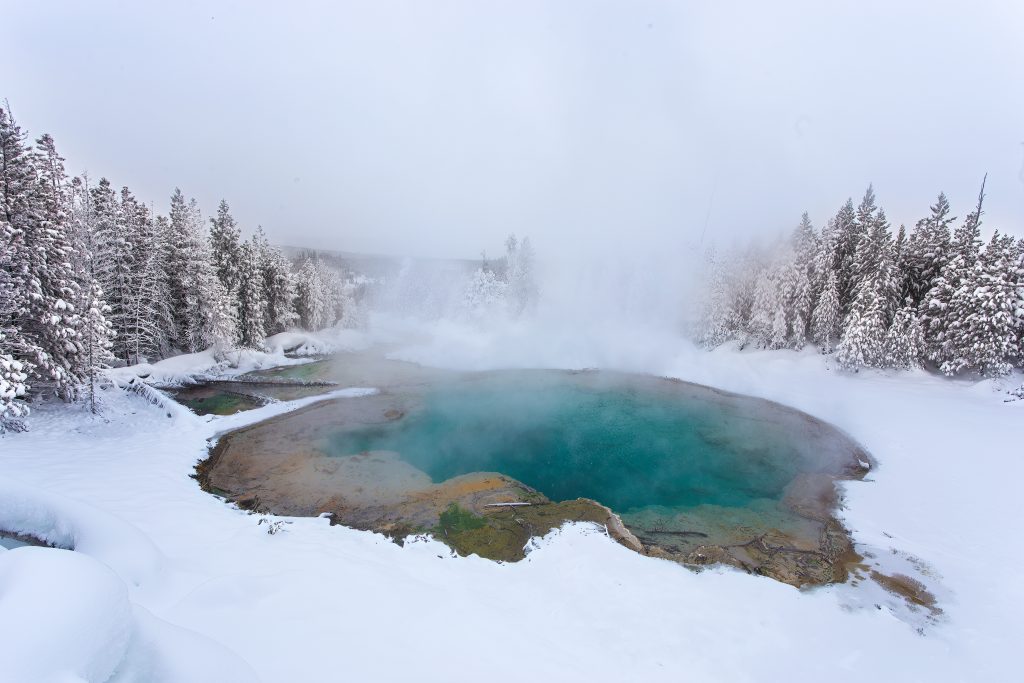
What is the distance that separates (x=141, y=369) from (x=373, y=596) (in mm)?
32889

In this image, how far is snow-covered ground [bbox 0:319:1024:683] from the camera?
3.67 m

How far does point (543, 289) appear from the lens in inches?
2427

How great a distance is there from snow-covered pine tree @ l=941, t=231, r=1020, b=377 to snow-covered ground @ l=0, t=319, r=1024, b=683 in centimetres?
1240

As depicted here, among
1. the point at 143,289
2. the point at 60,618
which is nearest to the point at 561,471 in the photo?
the point at 60,618

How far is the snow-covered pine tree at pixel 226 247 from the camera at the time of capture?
133ft

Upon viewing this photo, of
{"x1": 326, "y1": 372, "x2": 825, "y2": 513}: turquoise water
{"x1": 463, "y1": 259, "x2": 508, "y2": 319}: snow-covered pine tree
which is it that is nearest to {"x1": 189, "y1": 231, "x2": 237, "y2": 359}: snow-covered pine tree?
{"x1": 326, "y1": 372, "x2": 825, "y2": 513}: turquoise water

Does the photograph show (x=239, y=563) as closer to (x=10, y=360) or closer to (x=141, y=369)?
(x=10, y=360)

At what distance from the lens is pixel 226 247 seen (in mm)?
41219

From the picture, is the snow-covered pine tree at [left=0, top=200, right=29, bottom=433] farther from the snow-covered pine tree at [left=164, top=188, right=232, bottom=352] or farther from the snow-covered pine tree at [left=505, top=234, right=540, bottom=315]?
the snow-covered pine tree at [left=505, top=234, right=540, bottom=315]

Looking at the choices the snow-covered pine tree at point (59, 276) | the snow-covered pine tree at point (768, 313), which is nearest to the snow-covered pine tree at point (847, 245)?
the snow-covered pine tree at point (768, 313)

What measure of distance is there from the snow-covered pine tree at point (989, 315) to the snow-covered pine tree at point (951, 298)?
0.55 ft

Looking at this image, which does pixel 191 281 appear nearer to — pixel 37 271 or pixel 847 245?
pixel 37 271

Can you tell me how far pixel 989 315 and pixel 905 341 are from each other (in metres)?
4.46

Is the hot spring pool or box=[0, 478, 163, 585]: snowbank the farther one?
the hot spring pool
